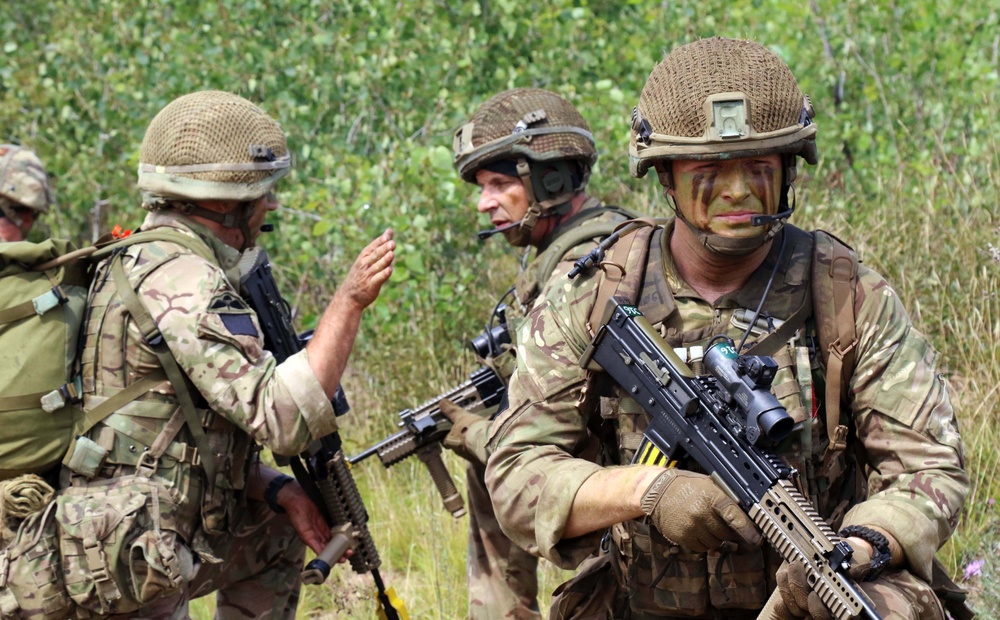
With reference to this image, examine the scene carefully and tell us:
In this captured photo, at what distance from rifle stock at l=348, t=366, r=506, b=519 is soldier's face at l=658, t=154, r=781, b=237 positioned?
1976 mm

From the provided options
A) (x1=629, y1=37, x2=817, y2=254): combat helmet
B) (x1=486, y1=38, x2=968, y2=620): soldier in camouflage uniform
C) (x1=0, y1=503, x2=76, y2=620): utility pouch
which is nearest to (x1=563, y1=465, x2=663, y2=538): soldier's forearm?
(x1=486, y1=38, x2=968, y2=620): soldier in camouflage uniform

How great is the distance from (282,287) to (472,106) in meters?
1.91

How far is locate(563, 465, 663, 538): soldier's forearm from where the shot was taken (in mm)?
2598

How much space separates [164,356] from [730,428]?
204cm

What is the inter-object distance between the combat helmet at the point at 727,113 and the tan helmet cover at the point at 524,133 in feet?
5.37

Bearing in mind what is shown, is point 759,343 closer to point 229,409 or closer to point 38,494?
point 229,409

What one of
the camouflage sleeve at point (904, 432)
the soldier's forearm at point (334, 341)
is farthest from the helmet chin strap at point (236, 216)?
the camouflage sleeve at point (904, 432)

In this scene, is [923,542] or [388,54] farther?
[388,54]

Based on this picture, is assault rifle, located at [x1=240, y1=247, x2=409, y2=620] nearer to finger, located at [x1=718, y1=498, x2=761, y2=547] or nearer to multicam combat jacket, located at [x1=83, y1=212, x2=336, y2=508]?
multicam combat jacket, located at [x1=83, y1=212, x2=336, y2=508]

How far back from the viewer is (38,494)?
3.75m

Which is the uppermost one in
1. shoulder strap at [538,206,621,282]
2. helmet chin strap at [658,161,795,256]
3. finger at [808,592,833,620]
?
helmet chin strap at [658,161,795,256]

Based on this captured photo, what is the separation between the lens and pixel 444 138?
7.55 m

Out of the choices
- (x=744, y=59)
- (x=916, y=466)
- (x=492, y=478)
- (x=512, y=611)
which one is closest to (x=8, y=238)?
(x=512, y=611)

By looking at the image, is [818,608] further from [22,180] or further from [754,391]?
[22,180]
